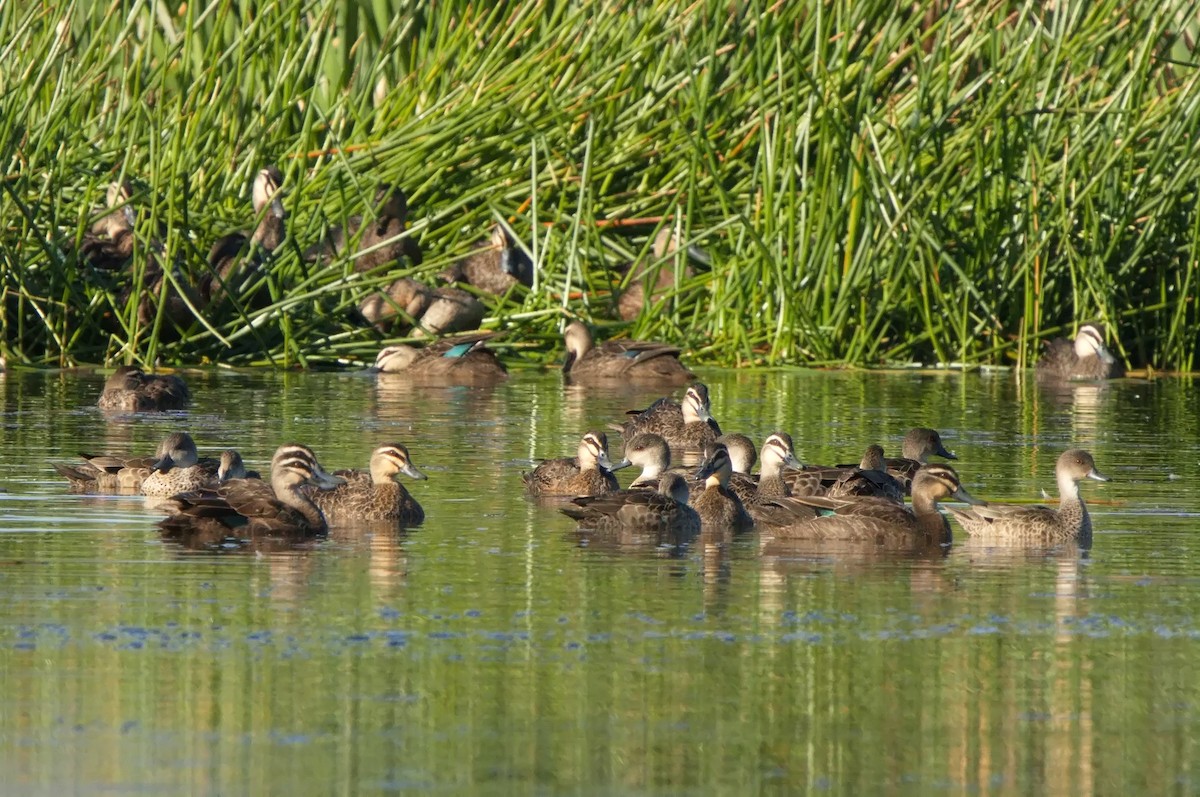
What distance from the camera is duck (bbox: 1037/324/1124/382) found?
1791cm

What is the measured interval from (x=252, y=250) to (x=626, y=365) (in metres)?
3.12

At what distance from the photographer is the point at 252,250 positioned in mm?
18141

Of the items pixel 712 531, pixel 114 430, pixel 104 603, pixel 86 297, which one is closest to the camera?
pixel 104 603

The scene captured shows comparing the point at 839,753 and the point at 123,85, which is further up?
the point at 123,85

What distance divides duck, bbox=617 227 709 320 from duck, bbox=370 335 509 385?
1.42 metres

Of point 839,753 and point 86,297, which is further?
point 86,297

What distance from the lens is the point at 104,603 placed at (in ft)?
25.1

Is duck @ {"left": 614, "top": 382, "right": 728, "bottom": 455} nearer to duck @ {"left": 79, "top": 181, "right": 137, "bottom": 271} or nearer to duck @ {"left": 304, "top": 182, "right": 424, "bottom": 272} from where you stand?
duck @ {"left": 304, "top": 182, "right": 424, "bottom": 272}

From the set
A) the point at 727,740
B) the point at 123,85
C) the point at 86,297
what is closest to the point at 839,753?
the point at 727,740

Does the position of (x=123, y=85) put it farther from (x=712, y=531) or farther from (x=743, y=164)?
(x=712, y=531)

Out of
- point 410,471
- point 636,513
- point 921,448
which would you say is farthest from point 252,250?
point 636,513

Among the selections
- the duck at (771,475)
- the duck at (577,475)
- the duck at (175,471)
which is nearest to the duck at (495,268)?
the duck at (577,475)

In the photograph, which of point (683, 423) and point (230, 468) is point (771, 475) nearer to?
point (230, 468)

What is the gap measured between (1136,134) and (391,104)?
653cm
